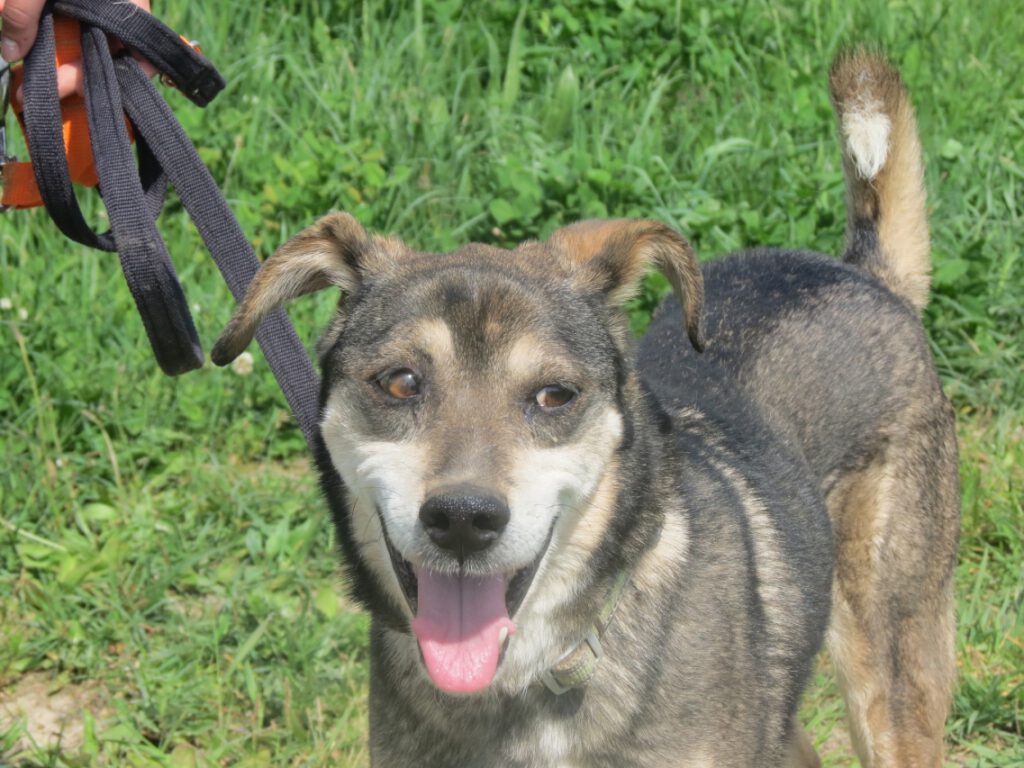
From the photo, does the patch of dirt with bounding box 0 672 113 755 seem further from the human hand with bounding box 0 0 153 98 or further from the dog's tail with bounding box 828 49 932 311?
the dog's tail with bounding box 828 49 932 311

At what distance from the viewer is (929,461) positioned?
3.85m

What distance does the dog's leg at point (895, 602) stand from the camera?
3.77m

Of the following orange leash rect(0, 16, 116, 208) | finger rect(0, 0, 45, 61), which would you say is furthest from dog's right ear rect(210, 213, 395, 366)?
finger rect(0, 0, 45, 61)

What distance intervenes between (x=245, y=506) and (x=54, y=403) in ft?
2.55

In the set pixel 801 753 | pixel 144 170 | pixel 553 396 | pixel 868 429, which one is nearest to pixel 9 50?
pixel 144 170

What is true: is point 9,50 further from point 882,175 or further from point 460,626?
point 882,175

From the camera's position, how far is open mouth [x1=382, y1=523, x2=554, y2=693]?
2707 millimetres

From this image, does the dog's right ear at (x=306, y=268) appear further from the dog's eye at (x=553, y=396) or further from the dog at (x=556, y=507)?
the dog's eye at (x=553, y=396)

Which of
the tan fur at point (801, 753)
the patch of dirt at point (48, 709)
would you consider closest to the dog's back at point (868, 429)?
the tan fur at point (801, 753)

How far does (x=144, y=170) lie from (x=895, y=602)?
2244 millimetres

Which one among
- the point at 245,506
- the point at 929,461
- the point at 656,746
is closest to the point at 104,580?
the point at 245,506

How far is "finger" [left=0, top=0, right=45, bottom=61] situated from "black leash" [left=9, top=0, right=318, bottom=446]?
0.08 feet

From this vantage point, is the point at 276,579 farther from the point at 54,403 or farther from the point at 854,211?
the point at 854,211

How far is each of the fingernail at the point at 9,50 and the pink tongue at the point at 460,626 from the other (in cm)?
136
